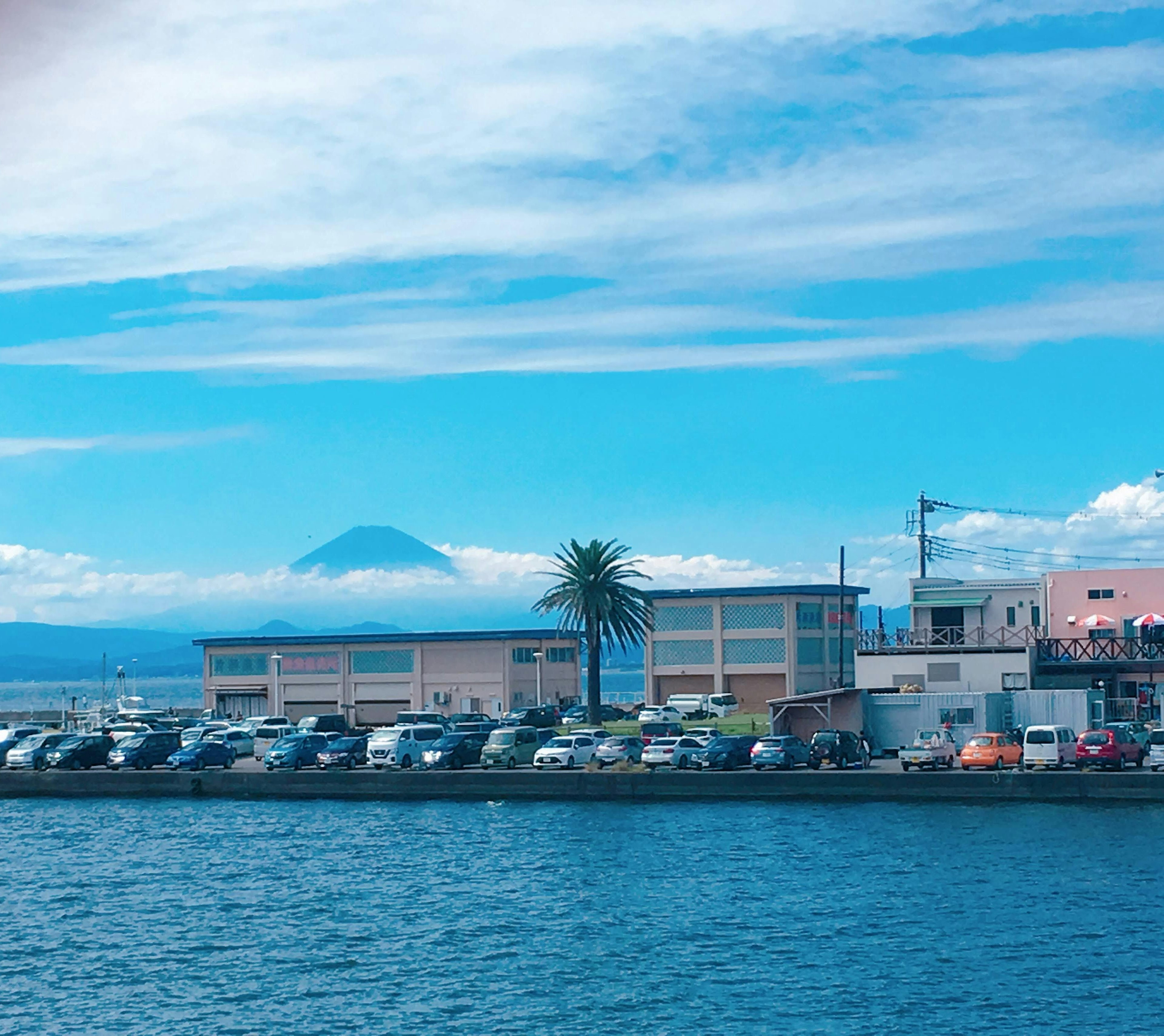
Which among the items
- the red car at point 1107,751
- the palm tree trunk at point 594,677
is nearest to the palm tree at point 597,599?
the palm tree trunk at point 594,677

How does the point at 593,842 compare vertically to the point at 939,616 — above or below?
below

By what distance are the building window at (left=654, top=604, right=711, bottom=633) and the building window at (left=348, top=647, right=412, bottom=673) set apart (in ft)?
66.7

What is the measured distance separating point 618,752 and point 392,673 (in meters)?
51.3

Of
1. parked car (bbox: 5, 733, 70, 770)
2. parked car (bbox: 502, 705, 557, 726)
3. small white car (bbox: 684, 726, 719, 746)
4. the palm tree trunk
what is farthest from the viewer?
the palm tree trunk

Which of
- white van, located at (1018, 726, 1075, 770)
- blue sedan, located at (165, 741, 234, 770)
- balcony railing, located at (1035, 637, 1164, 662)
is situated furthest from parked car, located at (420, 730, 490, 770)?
balcony railing, located at (1035, 637, 1164, 662)

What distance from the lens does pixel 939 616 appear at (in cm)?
10544

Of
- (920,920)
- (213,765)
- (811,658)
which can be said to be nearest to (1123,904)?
(920,920)

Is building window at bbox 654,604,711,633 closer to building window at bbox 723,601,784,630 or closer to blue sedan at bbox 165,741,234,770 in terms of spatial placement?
building window at bbox 723,601,784,630

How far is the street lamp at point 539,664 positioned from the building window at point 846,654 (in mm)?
22943

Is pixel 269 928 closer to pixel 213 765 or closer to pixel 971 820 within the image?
pixel 971 820

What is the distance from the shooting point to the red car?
70625mm

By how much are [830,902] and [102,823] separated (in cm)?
3928

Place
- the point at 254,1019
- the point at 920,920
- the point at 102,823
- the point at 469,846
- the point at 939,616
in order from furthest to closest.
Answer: the point at 939,616 → the point at 102,823 → the point at 469,846 → the point at 920,920 → the point at 254,1019

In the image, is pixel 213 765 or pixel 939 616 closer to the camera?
pixel 213 765
